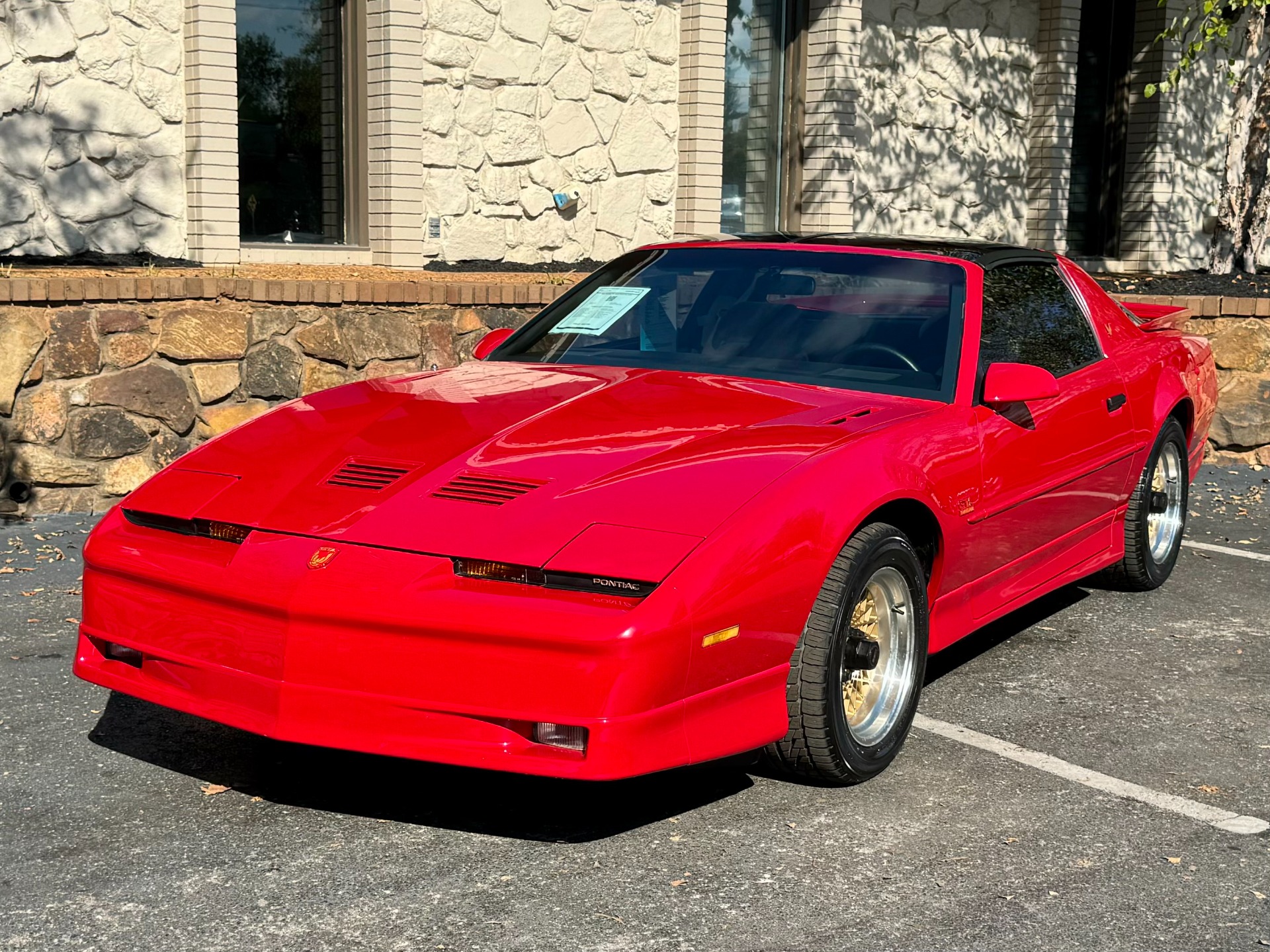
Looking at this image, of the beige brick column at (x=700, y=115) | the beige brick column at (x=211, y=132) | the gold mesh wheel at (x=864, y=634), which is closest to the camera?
the gold mesh wheel at (x=864, y=634)

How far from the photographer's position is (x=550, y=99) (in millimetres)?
12188

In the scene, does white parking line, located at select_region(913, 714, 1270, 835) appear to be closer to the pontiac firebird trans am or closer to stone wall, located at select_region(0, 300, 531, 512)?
the pontiac firebird trans am

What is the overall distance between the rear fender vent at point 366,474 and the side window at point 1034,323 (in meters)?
2.04

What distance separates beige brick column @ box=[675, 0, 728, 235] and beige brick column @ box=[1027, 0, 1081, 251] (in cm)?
453

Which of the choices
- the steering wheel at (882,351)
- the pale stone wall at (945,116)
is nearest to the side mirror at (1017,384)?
the steering wheel at (882,351)

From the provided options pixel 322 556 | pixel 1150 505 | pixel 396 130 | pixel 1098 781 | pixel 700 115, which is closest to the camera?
pixel 322 556

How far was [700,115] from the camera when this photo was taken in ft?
42.7

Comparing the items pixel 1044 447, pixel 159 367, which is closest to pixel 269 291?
pixel 159 367

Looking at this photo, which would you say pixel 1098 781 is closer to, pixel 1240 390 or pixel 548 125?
pixel 1240 390

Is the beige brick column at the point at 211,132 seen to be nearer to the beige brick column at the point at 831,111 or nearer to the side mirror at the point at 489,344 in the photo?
the side mirror at the point at 489,344

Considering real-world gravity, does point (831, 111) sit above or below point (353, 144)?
above

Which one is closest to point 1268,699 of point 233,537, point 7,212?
point 233,537

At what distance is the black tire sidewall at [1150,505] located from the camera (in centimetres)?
642

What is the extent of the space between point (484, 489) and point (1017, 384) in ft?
6.03
